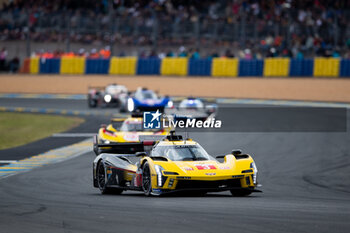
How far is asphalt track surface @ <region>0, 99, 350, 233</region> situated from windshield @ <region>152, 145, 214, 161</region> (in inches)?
27.2

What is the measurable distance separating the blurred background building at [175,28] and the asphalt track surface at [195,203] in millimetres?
16897

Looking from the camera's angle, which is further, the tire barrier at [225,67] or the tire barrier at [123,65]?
the tire barrier at [123,65]

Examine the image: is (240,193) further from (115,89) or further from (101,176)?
(115,89)

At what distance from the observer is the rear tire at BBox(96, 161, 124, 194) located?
13.6m

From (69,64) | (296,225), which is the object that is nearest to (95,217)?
(296,225)

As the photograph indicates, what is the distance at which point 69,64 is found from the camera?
45.2 m

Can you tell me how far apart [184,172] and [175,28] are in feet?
93.9

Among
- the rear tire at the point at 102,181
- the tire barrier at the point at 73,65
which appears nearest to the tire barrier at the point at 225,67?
the tire barrier at the point at 73,65

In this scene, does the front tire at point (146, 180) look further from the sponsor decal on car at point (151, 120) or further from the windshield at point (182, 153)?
the sponsor decal on car at point (151, 120)

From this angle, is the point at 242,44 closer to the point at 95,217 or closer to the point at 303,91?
the point at 303,91

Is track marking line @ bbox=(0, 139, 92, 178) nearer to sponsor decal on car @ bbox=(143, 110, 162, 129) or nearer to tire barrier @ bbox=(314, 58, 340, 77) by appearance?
sponsor decal on car @ bbox=(143, 110, 162, 129)

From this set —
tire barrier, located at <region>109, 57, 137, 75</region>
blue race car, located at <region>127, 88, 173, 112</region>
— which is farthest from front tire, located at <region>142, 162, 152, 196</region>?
tire barrier, located at <region>109, 57, 137, 75</region>

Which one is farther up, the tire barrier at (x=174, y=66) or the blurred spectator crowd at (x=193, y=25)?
the blurred spectator crowd at (x=193, y=25)

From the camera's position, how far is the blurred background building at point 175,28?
36188 millimetres
